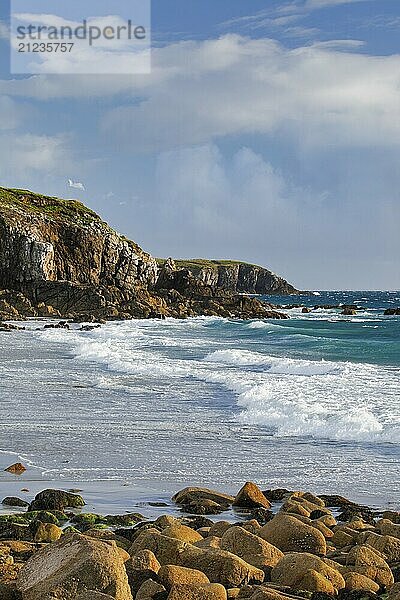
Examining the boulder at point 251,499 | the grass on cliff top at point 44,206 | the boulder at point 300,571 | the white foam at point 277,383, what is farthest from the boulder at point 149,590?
the grass on cliff top at point 44,206

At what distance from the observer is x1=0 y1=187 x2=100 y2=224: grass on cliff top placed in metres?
83.0

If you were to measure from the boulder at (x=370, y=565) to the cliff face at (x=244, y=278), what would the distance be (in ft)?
495

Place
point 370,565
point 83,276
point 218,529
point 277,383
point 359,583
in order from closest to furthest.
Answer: point 359,583
point 370,565
point 218,529
point 277,383
point 83,276

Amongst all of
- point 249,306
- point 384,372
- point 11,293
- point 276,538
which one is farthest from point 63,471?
point 249,306

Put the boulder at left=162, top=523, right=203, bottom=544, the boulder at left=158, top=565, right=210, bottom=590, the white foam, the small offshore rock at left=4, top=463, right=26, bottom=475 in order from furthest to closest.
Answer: the white foam → the small offshore rock at left=4, top=463, right=26, bottom=475 → the boulder at left=162, top=523, right=203, bottom=544 → the boulder at left=158, top=565, right=210, bottom=590

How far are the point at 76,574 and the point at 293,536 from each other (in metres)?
3.22

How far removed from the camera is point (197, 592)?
562 centimetres

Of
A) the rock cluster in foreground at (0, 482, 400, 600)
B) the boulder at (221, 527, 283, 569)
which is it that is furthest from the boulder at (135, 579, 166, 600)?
the boulder at (221, 527, 283, 569)

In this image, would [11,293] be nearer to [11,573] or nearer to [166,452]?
[166,452]

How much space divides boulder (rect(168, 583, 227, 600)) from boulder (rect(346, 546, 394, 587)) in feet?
5.46

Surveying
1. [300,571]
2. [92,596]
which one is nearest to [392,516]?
[300,571]

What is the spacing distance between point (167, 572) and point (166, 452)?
7.13 metres

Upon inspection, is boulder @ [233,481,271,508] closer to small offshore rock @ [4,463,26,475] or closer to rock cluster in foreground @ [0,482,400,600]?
rock cluster in foreground @ [0,482,400,600]

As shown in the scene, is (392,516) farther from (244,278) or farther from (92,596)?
(244,278)
